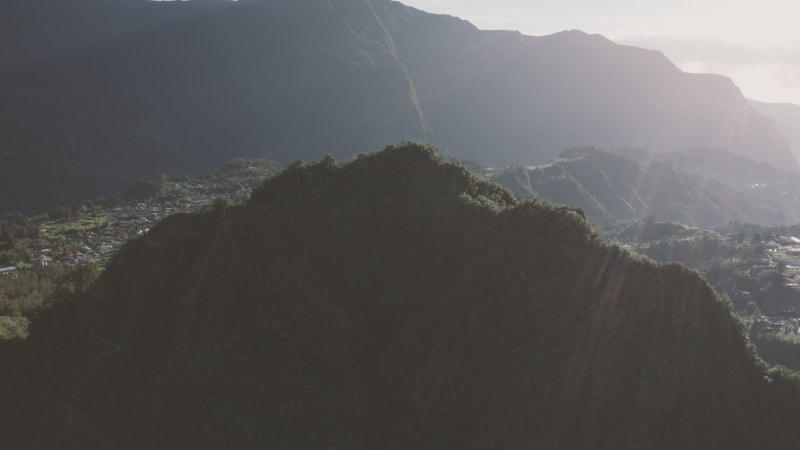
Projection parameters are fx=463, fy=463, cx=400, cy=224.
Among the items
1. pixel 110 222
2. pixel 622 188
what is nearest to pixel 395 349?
pixel 110 222

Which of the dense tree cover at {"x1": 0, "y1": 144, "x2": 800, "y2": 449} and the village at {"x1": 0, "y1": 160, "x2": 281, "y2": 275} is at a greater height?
the dense tree cover at {"x1": 0, "y1": 144, "x2": 800, "y2": 449}

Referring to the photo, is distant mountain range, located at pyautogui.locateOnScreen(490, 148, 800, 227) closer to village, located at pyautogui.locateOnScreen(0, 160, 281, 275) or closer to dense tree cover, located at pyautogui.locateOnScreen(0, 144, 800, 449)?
village, located at pyautogui.locateOnScreen(0, 160, 281, 275)

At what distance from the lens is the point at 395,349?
11.5 metres

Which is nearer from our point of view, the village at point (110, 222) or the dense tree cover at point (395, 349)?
the dense tree cover at point (395, 349)

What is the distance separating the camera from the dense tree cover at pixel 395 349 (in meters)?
10.0

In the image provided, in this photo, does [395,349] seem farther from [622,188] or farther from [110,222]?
[622,188]

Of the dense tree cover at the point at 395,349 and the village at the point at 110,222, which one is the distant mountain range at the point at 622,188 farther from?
the dense tree cover at the point at 395,349

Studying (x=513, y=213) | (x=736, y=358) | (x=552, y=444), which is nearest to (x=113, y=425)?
(x=552, y=444)

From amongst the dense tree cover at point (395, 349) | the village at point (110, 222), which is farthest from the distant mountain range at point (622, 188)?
the dense tree cover at point (395, 349)

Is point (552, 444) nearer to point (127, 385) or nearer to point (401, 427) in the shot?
point (401, 427)

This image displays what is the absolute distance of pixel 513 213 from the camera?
11938 mm

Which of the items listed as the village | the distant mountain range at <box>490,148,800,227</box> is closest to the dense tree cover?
the village

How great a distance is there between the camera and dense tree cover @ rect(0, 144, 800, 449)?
32.8ft

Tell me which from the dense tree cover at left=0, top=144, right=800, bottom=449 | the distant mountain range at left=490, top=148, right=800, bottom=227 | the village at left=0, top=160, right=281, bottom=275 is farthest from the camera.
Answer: the distant mountain range at left=490, top=148, right=800, bottom=227
